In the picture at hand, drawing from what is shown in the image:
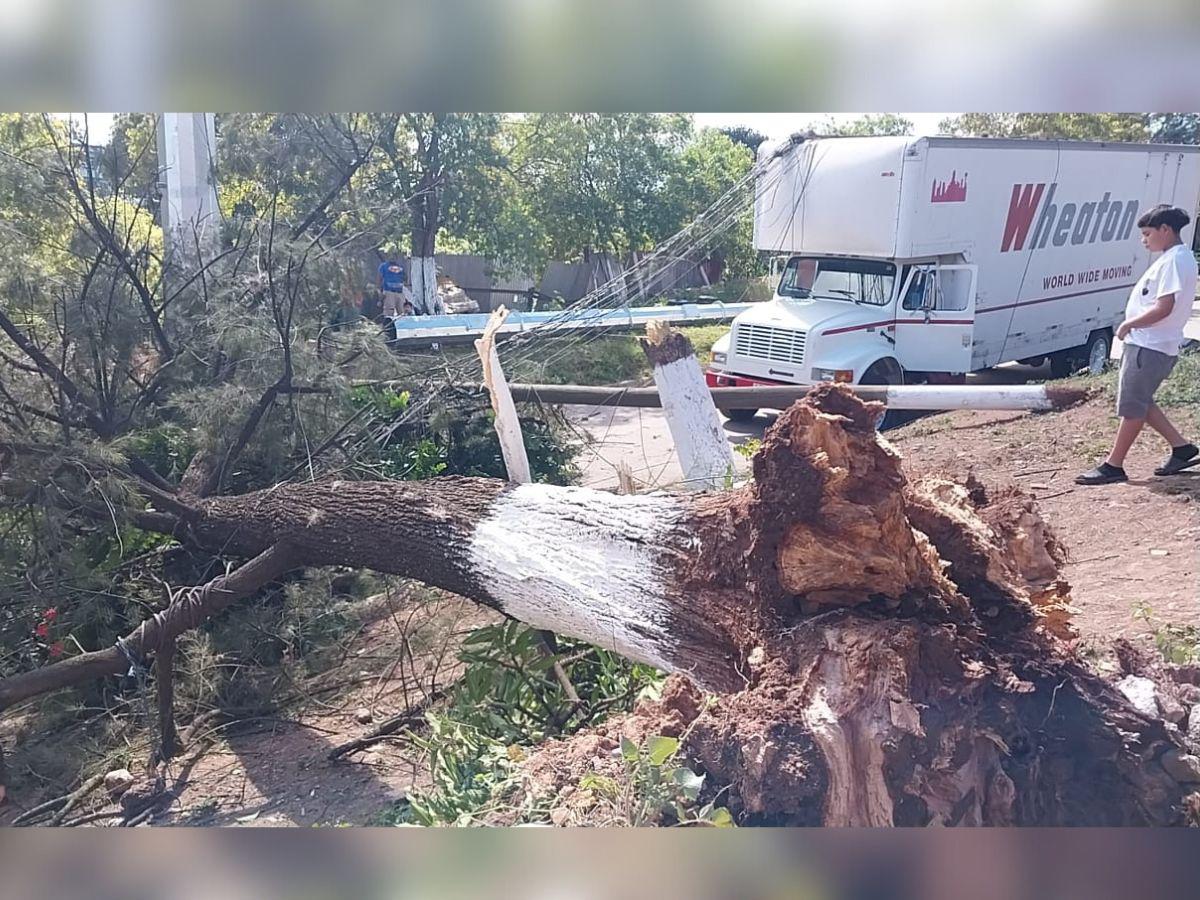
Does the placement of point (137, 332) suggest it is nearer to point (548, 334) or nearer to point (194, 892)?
point (548, 334)

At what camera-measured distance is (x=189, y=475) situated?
4.51 metres

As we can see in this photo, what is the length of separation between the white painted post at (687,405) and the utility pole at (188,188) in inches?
96.9

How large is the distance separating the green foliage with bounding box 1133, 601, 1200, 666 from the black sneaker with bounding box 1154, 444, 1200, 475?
182cm

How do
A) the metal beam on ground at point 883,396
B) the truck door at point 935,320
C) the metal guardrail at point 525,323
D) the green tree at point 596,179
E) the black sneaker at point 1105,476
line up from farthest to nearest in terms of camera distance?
the green tree at point 596,179 → the truck door at point 935,320 → the metal guardrail at point 525,323 → the black sneaker at point 1105,476 → the metal beam on ground at point 883,396

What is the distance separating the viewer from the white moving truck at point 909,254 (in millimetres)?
7461

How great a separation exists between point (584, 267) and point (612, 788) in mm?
9713

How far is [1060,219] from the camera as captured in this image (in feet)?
30.0

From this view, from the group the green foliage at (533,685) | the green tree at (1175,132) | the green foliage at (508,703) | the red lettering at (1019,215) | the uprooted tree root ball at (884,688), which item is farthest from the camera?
the green tree at (1175,132)

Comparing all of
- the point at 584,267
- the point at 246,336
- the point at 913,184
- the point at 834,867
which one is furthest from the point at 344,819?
the point at 584,267

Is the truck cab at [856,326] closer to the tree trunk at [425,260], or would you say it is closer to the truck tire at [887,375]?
the truck tire at [887,375]

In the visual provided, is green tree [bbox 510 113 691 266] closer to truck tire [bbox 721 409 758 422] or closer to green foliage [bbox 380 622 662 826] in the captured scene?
truck tire [bbox 721 409 758 422]

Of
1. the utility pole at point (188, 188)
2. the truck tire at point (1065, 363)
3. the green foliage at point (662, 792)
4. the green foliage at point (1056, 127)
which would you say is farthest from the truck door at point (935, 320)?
the green foliage at point (662, 792)

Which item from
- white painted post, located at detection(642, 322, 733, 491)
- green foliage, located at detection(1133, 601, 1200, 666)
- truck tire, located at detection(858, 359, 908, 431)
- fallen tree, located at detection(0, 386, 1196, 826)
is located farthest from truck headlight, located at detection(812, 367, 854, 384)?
fallen tree, located at detection(0, 386, 1196, 826)

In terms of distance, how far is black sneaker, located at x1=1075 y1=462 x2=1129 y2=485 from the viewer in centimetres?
513
